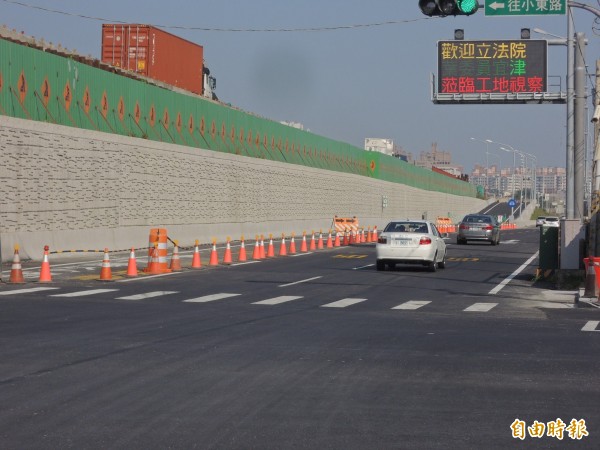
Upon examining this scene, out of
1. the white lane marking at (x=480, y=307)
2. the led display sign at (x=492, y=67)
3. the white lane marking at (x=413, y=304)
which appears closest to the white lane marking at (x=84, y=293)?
the white lane marking at (x=413, y=304)

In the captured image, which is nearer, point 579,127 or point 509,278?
point 509,278

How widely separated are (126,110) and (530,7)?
21794 mm

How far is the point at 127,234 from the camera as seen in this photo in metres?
43.7

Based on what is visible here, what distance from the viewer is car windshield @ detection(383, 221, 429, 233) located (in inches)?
1294

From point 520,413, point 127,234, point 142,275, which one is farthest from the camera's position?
point 127,234

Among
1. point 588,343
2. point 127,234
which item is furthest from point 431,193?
point 588,343

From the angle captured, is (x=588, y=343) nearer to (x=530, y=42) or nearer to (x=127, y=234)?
(x=127, y=234)

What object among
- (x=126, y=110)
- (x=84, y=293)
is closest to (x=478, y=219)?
(x=126, y=110)

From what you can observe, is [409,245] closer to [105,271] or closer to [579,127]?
[579,127]

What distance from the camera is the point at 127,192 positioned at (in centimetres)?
4462

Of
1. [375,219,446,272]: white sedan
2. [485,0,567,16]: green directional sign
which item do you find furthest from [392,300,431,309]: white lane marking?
[375,219,446,272]: white sedan

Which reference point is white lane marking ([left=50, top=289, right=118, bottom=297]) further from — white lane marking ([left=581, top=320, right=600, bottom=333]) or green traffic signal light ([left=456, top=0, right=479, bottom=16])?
white lane marking ([left=581, top=320, right=600, bottom=333])

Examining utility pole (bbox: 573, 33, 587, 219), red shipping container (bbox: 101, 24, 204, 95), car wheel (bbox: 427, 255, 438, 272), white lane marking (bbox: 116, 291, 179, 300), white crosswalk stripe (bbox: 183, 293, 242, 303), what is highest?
red shipping container (bbox: 101, 24, 204, 95)

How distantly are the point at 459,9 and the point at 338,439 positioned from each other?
16.9 meters
